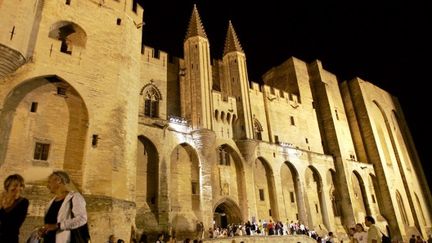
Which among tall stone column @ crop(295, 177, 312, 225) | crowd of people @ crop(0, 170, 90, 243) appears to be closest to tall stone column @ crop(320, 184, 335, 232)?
tall stone column @ crop(295, 177, 312, 225)

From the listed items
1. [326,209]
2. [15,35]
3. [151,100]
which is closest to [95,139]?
[15,35]

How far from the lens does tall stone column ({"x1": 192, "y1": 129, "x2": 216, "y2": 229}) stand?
19.8 meters

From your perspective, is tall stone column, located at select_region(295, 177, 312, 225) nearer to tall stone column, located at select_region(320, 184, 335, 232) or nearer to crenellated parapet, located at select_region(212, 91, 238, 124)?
tall stone column, located at select_region(320, 184, 335, 232)

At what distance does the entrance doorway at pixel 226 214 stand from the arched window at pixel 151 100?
26.6 ft

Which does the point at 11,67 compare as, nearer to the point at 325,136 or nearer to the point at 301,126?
the point at 301,126

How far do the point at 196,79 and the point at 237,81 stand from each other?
486cm

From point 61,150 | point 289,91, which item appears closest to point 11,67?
point 61,150

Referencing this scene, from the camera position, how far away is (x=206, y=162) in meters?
20.8

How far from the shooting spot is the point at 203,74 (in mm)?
23062

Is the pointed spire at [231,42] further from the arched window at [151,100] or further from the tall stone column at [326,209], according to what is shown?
the tall stone column at [326,209]

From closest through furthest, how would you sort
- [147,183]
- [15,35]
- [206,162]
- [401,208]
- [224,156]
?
[15,35], [147,183], [206,162], [224,156], [401,208]

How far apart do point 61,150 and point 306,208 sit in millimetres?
20030

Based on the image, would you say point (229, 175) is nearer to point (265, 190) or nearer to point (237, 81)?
point (265, 190)

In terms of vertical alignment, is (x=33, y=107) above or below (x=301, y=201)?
above
